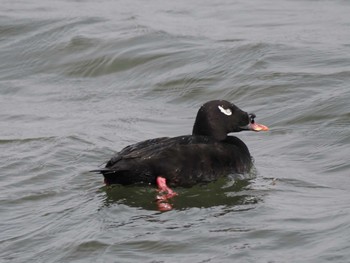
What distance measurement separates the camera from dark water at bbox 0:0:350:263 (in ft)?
27.7

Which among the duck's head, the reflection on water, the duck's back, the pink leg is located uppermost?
the duck's head

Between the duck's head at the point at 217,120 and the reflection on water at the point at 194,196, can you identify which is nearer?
the reflection on water at the point at 194,196

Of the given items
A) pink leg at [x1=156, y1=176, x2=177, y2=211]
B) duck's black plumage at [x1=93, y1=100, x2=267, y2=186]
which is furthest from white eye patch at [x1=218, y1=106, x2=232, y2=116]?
pink leg at [x1=156, y1=176, x2=177, y2=211]

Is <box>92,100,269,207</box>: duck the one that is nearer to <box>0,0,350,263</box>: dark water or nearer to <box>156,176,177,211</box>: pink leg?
<box>156,176,177,211</box>: pink leg

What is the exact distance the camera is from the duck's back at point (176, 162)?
9477mm

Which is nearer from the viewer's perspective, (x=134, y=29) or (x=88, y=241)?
(x=88, y=241)

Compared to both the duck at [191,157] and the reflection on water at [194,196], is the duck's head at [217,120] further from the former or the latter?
the reflection on water at [194,196]

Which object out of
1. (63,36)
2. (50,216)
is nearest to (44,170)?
(50,216)

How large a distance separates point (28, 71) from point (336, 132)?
17.9ft

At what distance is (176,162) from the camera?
9.66 meters

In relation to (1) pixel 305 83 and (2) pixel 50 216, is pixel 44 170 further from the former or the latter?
(1) pixel 305 83

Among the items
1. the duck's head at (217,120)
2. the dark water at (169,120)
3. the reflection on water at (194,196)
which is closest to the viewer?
the dark water at (169,120)

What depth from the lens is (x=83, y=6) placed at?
18.8 m

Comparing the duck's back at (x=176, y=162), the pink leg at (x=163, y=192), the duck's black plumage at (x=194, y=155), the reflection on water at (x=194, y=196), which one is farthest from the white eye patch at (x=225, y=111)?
the pink leg at (x=163, y=192)
